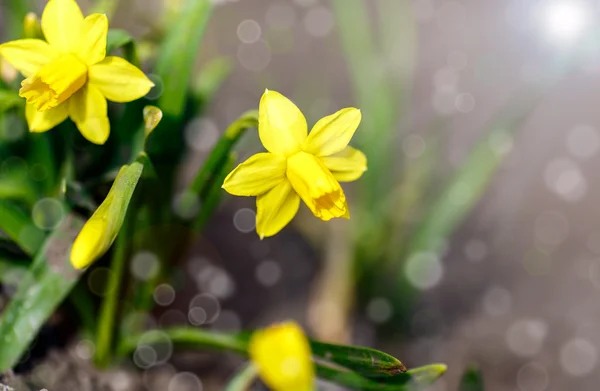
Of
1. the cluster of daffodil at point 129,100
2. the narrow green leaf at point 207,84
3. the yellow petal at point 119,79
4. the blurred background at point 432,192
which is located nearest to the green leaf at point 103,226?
the cluster of daffodil at point 129,100

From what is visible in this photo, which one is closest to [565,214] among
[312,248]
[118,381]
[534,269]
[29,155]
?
[534,269]

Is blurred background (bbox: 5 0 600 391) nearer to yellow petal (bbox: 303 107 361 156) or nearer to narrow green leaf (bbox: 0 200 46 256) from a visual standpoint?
narrow green leaf (bbox: 0 200 46 256)

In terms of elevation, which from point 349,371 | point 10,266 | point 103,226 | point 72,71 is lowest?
point 10,266

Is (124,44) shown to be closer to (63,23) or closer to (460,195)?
(63,23)

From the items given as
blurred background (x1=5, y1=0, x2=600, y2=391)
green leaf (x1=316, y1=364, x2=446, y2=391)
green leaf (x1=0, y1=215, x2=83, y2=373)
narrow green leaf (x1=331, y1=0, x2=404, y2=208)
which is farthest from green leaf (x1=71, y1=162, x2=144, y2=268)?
narrow green leaf (x1=331, y1=0, x2=404, y2=208)

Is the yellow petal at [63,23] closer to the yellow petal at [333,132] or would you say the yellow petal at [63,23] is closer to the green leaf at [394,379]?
the yellow petal at [333,132]

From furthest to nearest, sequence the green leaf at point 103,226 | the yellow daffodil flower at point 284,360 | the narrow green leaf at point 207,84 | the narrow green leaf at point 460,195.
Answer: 1. the narrow green leaf at point 460,195
2. the narrow green leaf at point 207,84
3. the green leaf at point 103,226
4. the yellow daffodil flower at point 284,360

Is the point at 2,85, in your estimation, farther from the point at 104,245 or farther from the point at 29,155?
the point at 104,245

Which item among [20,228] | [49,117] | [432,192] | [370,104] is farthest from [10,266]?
[432,192]
